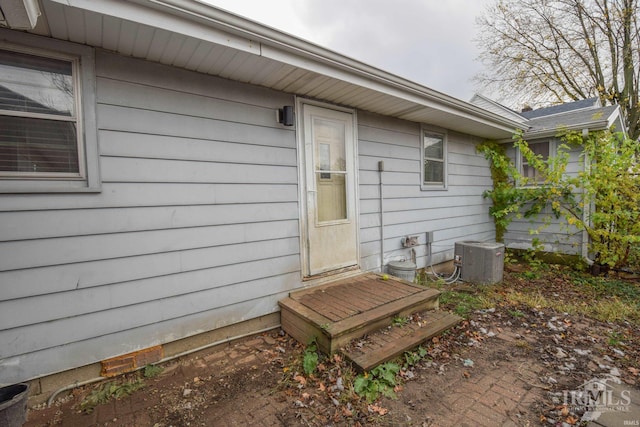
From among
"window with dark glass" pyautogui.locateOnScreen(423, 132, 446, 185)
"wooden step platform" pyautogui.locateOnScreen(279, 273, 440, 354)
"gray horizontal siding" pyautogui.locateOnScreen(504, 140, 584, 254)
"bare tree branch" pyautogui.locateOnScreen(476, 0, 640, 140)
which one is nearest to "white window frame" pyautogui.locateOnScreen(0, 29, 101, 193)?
"wooden step platform" pyautogui.locateOnScreen(279, 273, 440, 354)

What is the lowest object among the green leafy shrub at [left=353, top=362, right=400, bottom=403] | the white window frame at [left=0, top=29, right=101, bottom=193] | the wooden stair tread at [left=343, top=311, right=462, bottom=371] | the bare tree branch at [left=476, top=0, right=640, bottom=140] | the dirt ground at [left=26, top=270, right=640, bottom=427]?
the dirt ground at [left=26, top=270, right=640, bottom=427]

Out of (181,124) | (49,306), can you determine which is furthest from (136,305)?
(181,124)

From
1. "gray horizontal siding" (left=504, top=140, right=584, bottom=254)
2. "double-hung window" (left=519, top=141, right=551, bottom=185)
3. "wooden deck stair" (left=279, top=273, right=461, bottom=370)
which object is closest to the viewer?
"wooden deck stair" (left=279, top=273, right=461, bottom=370)

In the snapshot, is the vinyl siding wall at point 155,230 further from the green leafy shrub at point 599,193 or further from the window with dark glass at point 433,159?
the green leafy shrub at point 599,193

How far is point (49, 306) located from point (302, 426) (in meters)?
2.00

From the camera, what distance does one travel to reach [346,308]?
2.92 m

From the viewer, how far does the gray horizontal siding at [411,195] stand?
416 centimetres

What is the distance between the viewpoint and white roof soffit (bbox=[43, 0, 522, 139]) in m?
1.87

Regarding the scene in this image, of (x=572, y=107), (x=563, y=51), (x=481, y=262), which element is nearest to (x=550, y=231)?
(x=481, y=262)

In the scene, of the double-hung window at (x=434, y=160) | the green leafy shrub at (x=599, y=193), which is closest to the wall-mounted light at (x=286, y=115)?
the double-hung window at (x=434, y=160)

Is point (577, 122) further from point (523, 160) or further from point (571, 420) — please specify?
point (571, 420)

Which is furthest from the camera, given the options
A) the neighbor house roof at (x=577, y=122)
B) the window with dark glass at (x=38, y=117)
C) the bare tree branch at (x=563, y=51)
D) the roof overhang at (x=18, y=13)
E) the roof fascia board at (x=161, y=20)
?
the bare tree branch at (x=563, y=51)

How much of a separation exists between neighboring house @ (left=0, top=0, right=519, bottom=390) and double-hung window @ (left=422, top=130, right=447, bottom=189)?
1274mm

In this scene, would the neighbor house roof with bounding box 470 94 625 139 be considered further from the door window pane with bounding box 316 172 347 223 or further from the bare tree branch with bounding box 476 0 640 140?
the bare tree branch with bounding box 476 0 640 140
